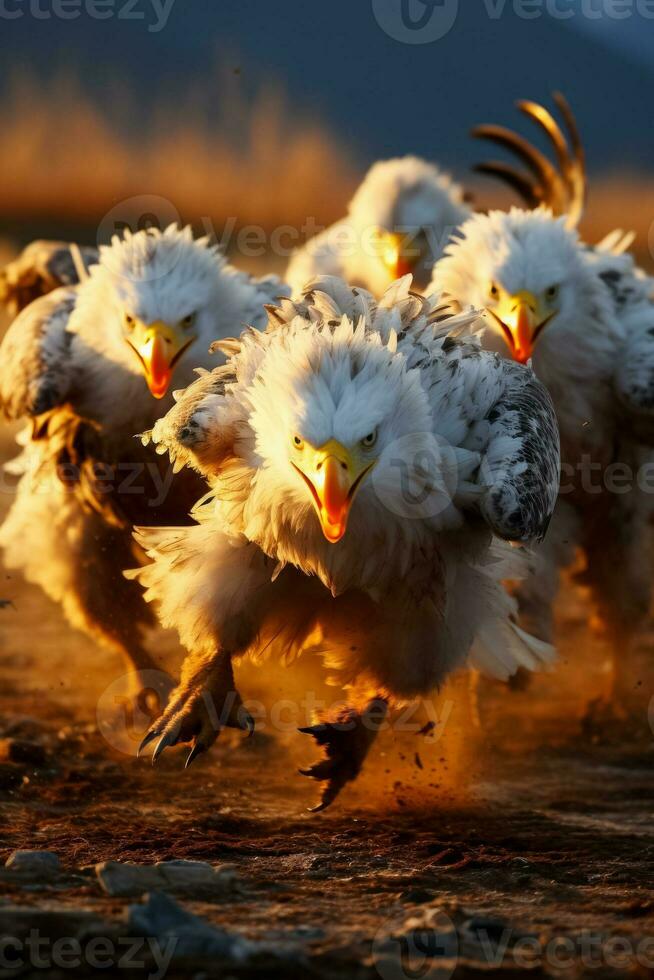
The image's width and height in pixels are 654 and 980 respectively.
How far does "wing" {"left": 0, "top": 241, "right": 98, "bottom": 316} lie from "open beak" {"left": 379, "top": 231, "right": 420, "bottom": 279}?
1.44 m

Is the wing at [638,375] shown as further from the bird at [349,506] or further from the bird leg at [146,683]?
the bird leg at [146,683]

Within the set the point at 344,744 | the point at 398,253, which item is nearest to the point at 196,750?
the point at 344,744

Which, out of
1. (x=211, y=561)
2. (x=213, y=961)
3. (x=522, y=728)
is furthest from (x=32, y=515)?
(x=213, y=961)

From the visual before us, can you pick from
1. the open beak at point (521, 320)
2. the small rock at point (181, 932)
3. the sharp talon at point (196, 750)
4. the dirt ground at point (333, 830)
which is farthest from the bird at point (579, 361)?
the small rock at point (181, 932)

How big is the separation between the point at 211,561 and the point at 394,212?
341cm

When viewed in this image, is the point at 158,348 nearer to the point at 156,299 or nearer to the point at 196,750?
the point at 156,299

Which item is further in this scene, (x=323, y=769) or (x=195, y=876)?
(x=323, y=769)

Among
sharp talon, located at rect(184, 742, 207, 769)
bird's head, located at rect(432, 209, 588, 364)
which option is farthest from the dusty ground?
bird's head, located at rect(432, 209, 588, 364)

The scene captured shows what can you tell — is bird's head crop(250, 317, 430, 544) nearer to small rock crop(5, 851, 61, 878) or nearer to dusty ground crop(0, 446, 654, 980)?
dusty ground crop(0, 446, 654, 980)

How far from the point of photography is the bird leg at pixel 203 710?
5.22 meters

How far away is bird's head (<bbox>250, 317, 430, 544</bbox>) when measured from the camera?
4219mm

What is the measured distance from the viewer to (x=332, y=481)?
417 cm

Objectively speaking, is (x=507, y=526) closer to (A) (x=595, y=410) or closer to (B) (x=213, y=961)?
(B) (x=213, y=961)

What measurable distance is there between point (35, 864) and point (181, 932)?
0.72m
